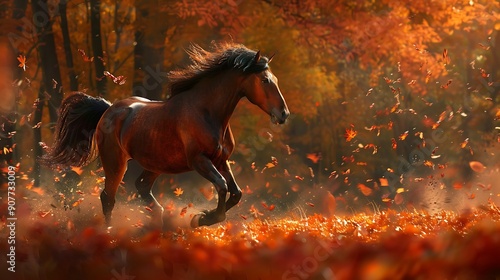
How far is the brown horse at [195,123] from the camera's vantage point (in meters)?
8.49

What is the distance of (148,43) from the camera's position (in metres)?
15.6

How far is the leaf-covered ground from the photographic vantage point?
20.2 ft

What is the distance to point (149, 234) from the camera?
8273 millimetres

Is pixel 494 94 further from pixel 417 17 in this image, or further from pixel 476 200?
pixel 476 200

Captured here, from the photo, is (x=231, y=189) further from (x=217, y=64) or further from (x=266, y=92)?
(x=217, y=64)

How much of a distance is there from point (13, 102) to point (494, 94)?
15.3 m

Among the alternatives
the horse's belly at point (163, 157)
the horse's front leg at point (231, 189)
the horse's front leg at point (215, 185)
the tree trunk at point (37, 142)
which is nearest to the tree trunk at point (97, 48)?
the tree trunk at point (37, 142)

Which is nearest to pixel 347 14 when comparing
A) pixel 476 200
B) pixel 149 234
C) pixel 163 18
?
pixel 163 18

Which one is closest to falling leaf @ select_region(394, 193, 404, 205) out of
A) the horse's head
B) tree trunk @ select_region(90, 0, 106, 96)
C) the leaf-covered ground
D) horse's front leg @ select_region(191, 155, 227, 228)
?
the leaf-covered ground

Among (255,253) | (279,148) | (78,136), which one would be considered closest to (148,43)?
(78,136)

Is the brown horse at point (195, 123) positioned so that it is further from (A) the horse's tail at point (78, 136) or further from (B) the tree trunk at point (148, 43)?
(B) the tree trunk at point (148, 43)

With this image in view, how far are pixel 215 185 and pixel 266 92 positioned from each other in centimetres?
131

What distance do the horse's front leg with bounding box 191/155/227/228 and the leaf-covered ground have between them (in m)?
0.25

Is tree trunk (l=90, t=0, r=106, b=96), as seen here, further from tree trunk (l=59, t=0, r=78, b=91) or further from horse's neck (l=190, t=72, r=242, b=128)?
horse's neck (l=190, t=72, r=242, b=128)
